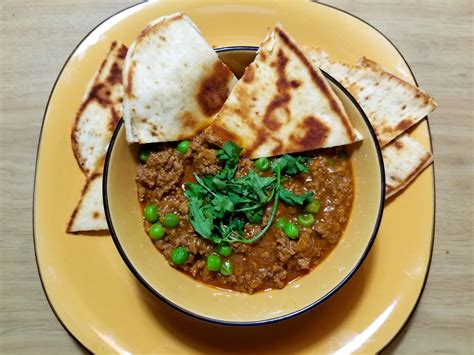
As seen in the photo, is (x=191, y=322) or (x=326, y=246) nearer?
(x=326, y=246)

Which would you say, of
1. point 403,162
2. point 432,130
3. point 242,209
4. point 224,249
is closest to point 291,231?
point 242,209

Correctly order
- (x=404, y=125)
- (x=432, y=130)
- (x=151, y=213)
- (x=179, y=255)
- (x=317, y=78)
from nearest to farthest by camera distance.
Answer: (x=317, y=78)
(x=179, y=255)
(x=151, y=213)
(x=404, y=125)
(x=432, y=130)

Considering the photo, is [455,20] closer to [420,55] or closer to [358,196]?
[420,55]

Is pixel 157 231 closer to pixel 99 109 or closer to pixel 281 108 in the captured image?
pixel 99 109

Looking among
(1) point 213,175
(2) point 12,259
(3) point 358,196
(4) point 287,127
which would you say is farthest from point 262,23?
(2) point 12,259

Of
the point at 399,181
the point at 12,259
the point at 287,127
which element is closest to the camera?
the point at 287,127

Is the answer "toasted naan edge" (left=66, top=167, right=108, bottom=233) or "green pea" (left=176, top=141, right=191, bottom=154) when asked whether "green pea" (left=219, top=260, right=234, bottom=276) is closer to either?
"green pea" (left=176, top=141, right=191, bottom=154)
